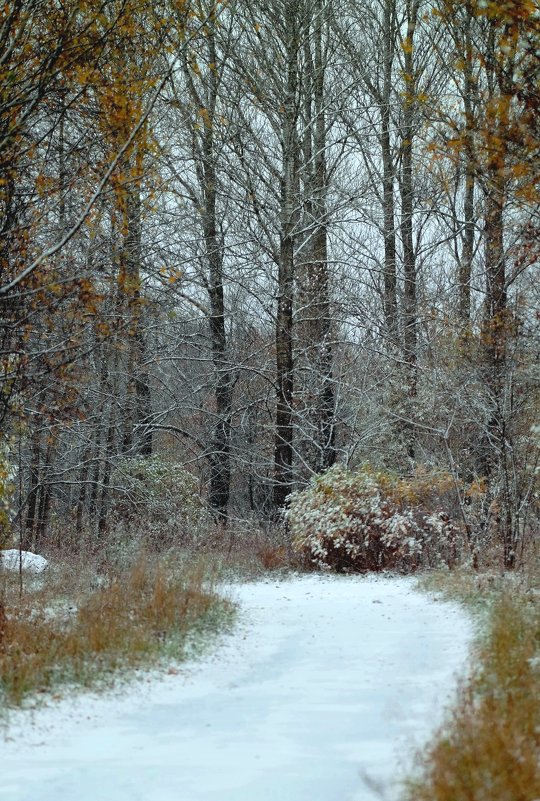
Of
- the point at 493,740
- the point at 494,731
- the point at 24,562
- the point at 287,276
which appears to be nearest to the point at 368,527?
the point at 24,562

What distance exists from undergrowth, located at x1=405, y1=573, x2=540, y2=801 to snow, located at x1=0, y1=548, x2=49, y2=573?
7.26 metres

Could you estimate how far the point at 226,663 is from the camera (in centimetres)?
621

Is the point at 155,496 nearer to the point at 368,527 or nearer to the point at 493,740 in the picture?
the point at 368,527

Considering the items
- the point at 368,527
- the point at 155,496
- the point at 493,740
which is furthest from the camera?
the point at 155,496

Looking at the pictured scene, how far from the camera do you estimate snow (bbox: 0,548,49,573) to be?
11219mm

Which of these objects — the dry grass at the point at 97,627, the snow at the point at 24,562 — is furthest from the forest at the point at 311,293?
the dry grass at the point at 97,627

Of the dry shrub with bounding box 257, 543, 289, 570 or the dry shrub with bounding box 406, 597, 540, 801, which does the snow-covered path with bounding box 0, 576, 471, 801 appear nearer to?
the dry shrub with bounding box 406, 597, 540, 801

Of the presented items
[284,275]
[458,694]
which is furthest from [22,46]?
[284,275]

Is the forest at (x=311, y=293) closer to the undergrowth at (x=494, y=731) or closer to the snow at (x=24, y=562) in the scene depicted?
the snow at (x=24, y=562)

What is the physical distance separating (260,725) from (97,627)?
2228 mm

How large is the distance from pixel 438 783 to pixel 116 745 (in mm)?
2099

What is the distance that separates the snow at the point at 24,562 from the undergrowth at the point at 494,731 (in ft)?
23.8

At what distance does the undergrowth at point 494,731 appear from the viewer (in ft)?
10.3

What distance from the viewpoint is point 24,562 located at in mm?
11625
